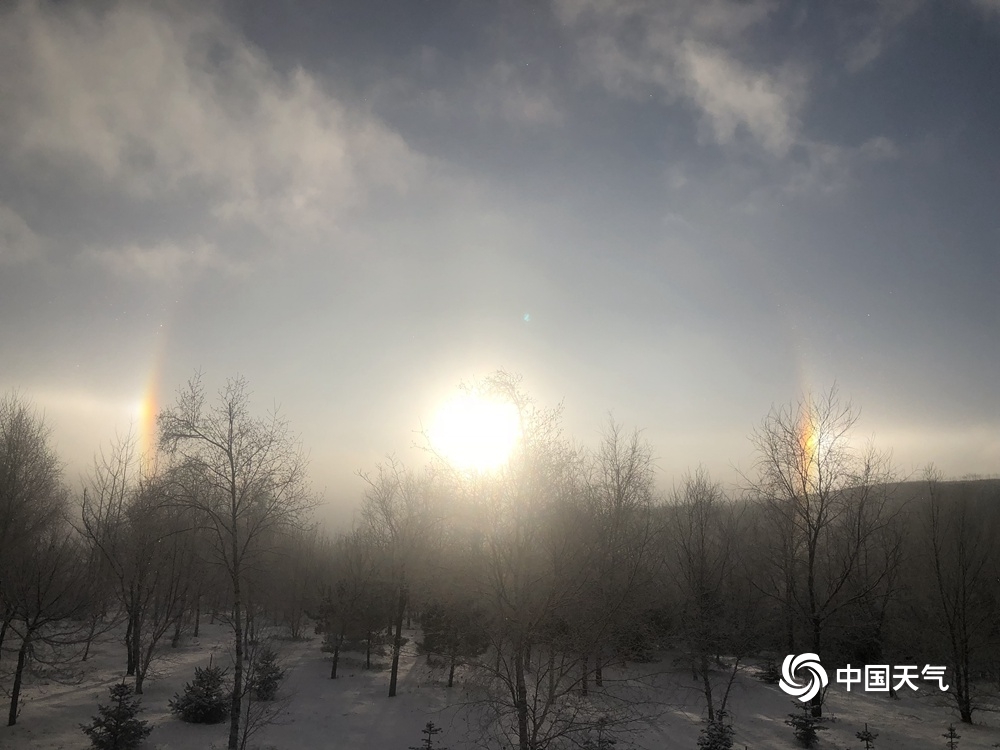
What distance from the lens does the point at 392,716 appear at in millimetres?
21250

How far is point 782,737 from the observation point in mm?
18625

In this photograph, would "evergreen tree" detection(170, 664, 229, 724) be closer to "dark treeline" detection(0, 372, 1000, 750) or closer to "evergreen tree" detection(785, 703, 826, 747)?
"dark treeline" detection(0, 372, 1000, 750)

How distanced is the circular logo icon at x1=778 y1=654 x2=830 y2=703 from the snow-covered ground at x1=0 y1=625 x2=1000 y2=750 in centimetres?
82

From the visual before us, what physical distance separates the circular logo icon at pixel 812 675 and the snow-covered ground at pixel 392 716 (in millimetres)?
824

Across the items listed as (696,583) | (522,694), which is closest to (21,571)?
(522,694)

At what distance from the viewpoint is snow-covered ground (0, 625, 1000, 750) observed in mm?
16953

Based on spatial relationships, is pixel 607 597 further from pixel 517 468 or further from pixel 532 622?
pixel 517 468

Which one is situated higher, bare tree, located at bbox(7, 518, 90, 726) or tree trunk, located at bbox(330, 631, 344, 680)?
bare tree, located at bbox(7, 518, 90, 726)

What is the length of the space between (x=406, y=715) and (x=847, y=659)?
81.5 ft

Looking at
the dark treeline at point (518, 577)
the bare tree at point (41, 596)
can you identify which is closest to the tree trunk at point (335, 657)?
the dark treeline at point (518, 577)

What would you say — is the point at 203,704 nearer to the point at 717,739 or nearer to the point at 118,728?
the point at 118,728

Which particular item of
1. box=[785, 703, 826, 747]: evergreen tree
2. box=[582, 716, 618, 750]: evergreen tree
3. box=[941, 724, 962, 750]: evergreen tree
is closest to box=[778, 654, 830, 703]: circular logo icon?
box=[785, 703, 826, 747]: evergreen tree

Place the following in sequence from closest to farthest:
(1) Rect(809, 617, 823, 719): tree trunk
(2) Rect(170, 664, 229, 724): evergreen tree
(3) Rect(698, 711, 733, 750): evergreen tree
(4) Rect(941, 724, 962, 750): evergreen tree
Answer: (3) Rect(698, 711, 733, 750): evergreen tree < (4) Rect(941, 724, 962, 750): evergreen tree < (1) Rect(809, 617, 823, 719): tree trunk < (2) Rect(170, 664, 229, 724): evergreen tree

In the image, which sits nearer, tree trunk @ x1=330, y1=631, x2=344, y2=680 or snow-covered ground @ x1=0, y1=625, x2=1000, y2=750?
snow-covered ground @ x1=0, y1=625, x2=1000, y2=750
